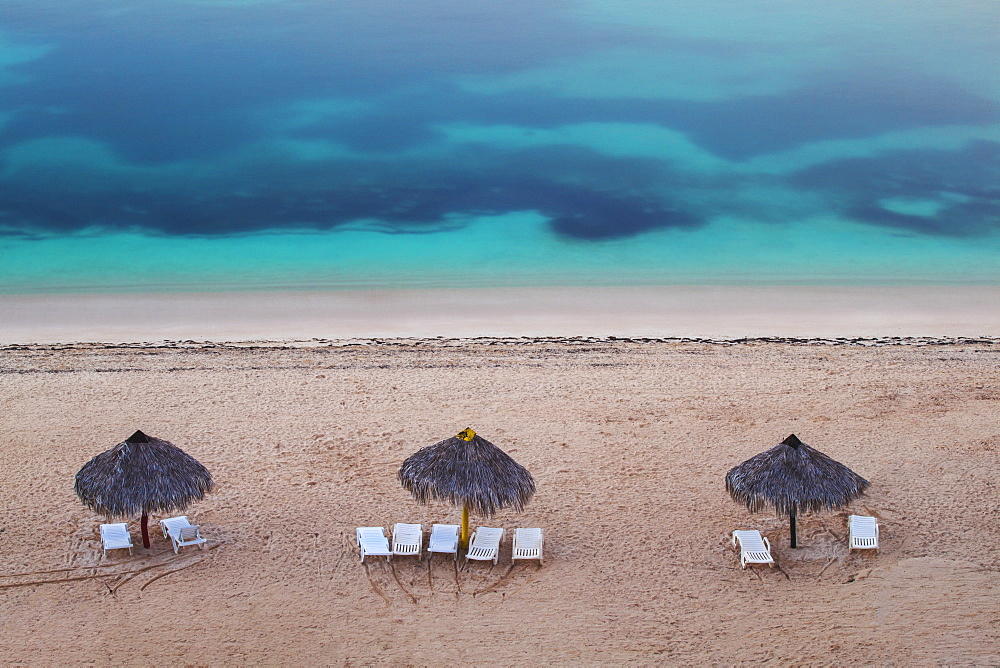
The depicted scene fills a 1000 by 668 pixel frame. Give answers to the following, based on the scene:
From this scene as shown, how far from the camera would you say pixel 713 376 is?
18.9 metres

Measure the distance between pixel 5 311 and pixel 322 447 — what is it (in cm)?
1849

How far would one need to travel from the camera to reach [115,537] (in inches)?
472

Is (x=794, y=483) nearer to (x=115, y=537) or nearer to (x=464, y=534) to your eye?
(x=464, y=534)

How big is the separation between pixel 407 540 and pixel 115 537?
11.8ft

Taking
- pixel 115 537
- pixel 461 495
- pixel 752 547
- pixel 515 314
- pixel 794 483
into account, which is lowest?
pixel 752 547

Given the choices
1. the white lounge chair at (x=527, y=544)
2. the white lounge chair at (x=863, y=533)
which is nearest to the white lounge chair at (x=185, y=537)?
the white lounge chair at (x=527, y=544)

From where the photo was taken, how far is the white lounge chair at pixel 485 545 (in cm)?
1177

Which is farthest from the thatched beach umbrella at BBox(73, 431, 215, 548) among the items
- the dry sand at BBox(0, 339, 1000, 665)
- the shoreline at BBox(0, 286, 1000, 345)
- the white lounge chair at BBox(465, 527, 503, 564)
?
the shoreline at BBox(0, 286, 1000, 345)

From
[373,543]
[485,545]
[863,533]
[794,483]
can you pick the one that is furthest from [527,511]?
[863,533]

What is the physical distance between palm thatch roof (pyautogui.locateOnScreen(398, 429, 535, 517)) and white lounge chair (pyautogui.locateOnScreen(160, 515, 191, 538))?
115 inches

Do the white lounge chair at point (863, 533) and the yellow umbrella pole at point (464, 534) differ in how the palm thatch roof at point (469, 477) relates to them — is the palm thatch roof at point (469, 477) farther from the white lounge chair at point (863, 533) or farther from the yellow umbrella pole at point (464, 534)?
the white lounge chair at point (863, 533)

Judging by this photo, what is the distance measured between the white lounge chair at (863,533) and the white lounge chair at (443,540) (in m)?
4.86

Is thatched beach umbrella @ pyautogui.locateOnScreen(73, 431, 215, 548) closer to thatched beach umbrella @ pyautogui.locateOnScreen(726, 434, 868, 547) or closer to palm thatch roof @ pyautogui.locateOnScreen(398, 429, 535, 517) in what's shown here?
palm thatch roof @ pyautogui.locateOnScreen(398, 429, 535, 517)

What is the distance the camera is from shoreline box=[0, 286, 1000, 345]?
2481 cm
